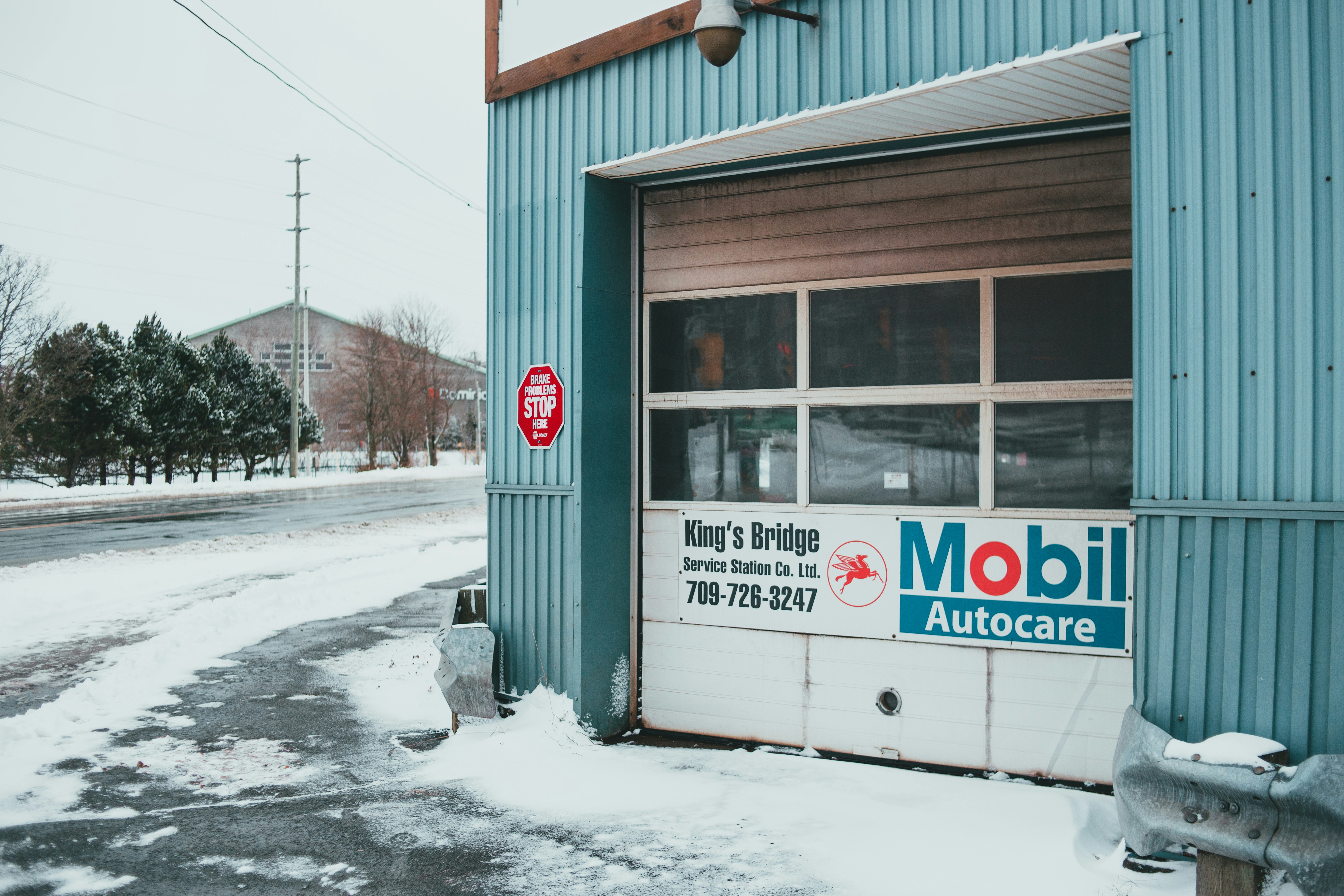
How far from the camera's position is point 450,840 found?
4547 millimetres

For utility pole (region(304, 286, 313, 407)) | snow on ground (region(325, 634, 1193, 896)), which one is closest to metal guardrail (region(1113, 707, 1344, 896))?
snow on ground (region(325, 634, 1193, 896))

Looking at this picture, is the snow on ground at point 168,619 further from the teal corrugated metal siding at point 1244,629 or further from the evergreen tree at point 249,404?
the evergreen tree at point 249,404

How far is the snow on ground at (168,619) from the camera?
570 cm

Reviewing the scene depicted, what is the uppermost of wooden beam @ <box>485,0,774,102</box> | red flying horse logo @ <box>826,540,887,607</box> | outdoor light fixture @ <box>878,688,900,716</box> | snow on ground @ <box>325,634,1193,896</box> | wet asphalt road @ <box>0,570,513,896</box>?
wooden beam @ <box>485,0,774,102</box>

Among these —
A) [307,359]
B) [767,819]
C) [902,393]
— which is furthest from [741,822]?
[307,359]

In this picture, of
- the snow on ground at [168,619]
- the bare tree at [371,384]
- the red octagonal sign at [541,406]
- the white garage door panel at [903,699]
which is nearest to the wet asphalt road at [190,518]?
the snow on ground at [168,619]

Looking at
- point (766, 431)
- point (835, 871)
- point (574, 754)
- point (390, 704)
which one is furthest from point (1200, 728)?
point (390, 704)

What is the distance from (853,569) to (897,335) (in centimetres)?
147

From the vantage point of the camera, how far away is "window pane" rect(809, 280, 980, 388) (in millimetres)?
5566

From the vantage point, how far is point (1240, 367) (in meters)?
3.76

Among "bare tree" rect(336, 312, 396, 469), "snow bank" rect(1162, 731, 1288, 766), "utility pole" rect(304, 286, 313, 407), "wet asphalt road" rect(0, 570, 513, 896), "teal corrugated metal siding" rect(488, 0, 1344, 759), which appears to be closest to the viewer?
"snow bank" rect(1162, 731, 1288, 766)

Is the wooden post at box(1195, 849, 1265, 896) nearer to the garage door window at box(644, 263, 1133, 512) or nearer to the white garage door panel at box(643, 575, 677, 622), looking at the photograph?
the garage door window at box(644, 263, 1133, 512)

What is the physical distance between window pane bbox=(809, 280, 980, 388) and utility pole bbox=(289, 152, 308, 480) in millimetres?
32544

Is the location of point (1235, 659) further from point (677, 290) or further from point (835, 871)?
point (677, 290)
